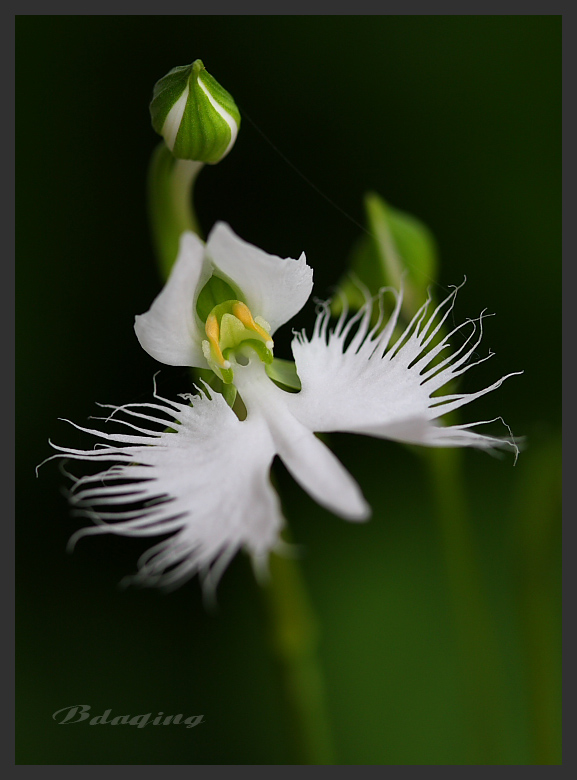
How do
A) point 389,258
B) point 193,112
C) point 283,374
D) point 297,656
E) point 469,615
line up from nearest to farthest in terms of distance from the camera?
point 193,112 → point 283,374 → point 389,258 → point 297,656 → point 469,615

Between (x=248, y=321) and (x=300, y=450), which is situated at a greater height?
(x=248, y=321)

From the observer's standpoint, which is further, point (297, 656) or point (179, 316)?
point (297, 656)

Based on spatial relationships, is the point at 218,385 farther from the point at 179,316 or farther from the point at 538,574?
the point at 538,574

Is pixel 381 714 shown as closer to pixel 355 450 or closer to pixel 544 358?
pixel 355 450

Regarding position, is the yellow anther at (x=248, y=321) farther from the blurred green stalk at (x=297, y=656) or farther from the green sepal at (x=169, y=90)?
the blurred green stalk at (x=297, y=656)

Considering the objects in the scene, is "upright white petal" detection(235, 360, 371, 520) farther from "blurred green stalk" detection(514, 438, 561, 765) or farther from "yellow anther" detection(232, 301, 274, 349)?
"blurred green stalk" detection(514, 438, 561, 765)

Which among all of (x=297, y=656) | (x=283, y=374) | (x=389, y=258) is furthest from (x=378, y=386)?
(x=297, y=656)

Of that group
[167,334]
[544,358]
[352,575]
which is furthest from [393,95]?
[352,575]
